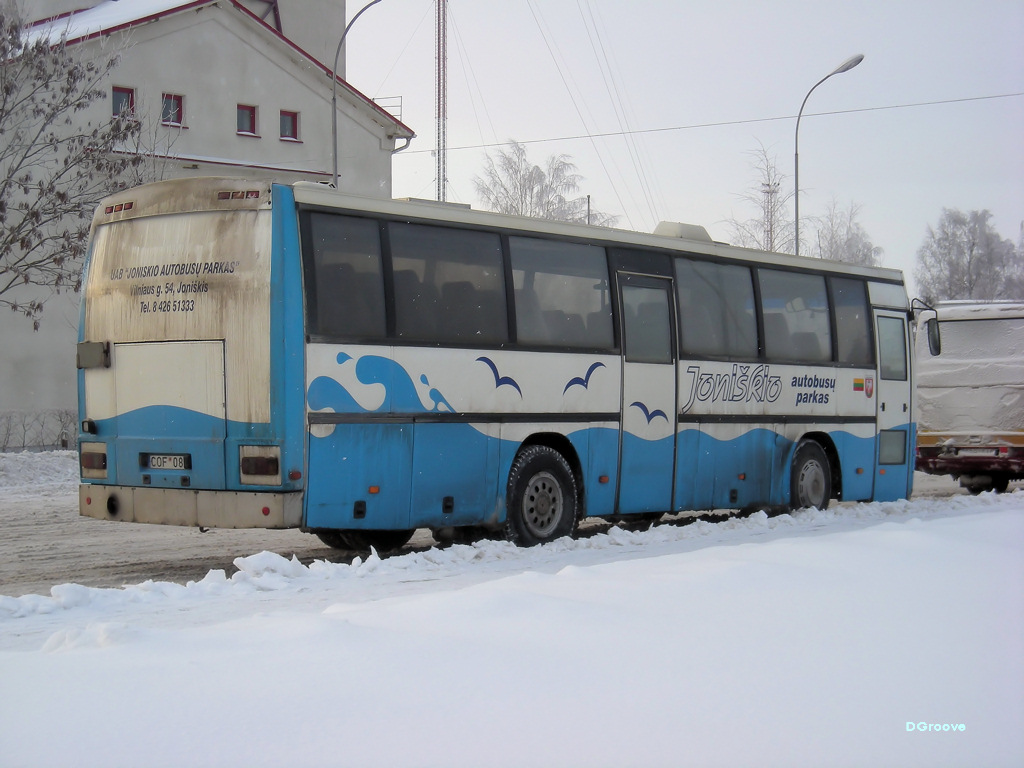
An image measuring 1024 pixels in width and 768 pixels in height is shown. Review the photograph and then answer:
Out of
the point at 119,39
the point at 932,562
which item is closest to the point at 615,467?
the point at 932,562

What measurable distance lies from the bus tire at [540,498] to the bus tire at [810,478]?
3.84 m

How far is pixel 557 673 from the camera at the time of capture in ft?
15.8

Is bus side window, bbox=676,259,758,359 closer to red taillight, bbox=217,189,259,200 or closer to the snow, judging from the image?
red taillight, bbox=217,189,259,200

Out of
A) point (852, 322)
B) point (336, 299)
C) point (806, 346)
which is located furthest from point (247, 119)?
point (336, 299)

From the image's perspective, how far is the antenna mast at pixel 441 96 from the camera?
39.3 meters

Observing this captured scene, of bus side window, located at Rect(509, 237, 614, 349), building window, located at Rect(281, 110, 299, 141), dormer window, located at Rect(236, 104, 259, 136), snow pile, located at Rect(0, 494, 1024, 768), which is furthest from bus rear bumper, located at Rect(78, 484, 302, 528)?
building window, located at Rect(281, 110, 299, 141)

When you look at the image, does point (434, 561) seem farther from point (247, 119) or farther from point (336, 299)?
point (247, 119)

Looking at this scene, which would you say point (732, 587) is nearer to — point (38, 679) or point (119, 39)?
point (38, 679)

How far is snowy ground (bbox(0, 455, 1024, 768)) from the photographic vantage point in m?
4.02

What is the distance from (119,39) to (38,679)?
94.0 feet

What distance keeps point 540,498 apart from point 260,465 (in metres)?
3.02

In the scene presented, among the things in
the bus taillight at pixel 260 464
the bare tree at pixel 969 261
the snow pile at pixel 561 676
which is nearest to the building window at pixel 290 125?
the bus taillight at pixel 260 464

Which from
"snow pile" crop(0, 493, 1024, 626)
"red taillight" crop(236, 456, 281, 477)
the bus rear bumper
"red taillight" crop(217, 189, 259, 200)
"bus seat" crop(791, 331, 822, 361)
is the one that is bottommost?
"snow pile" crop(0, 493, 1024, 626)

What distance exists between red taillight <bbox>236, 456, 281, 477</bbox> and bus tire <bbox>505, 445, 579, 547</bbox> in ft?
8.22
